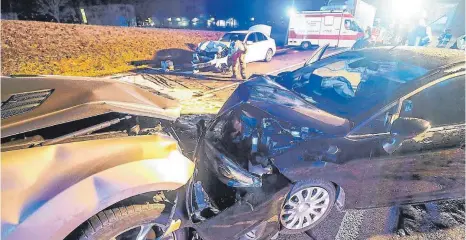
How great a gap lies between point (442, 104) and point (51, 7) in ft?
75.2

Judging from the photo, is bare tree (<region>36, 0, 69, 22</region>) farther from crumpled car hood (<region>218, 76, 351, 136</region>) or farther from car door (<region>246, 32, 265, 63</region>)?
crumpled car hood (<region>218, 76, 351, 136</region>)

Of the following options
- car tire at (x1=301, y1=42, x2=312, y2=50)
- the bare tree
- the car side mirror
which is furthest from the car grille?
the bare tree

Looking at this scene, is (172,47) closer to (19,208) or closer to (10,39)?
(10,39)

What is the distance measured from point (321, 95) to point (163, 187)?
2.39 metres

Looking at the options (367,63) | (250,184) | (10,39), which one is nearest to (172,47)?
(10,39)

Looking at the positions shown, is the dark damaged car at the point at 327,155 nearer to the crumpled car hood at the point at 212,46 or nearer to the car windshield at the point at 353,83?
the car windshield at the point at 353,83

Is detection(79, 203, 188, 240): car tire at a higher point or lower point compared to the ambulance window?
lower

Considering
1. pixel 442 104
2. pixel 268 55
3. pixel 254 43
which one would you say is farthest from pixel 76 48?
pixel 442 104

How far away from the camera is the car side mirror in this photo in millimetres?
2252

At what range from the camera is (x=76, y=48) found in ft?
36.5

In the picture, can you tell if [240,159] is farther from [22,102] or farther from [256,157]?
[22,102]

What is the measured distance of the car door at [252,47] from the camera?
10828 mm

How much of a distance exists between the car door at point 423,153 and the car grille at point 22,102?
2745mm

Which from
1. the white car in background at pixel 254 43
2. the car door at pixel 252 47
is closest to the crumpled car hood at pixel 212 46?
the white car in background at pixel 254 43
